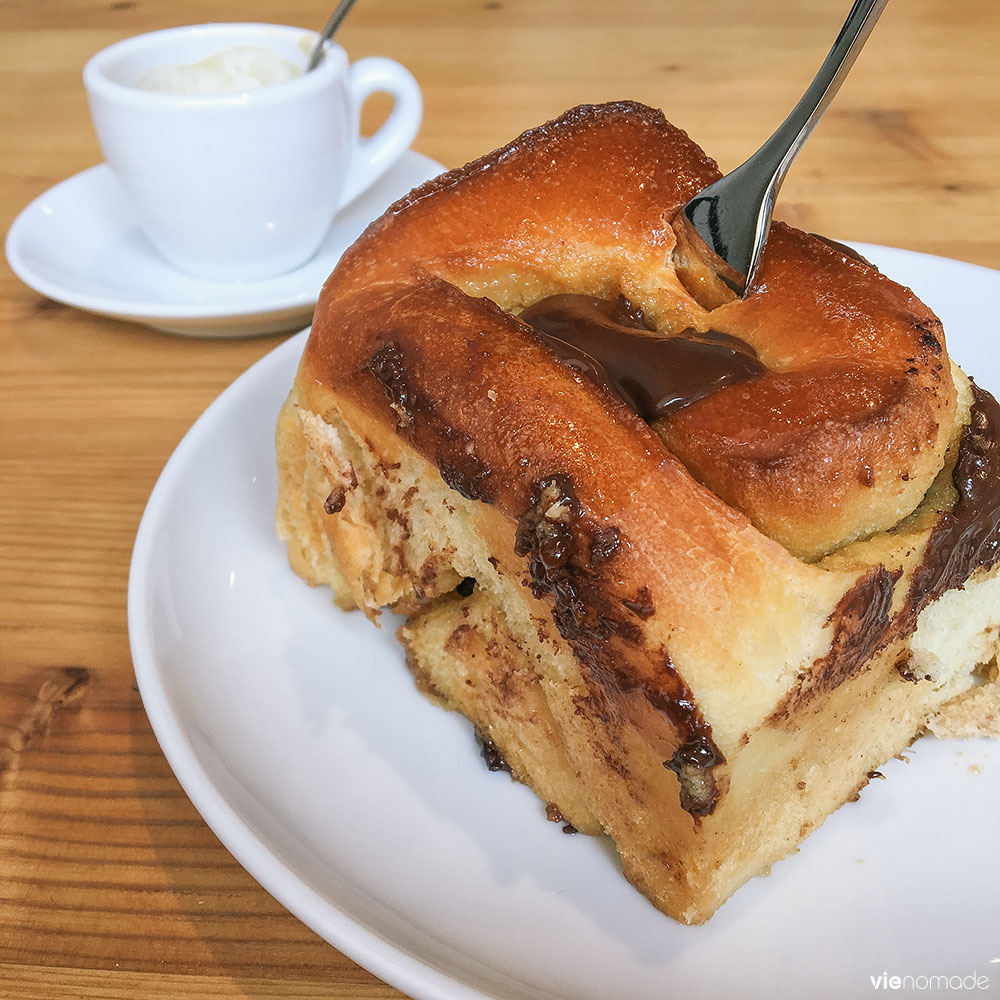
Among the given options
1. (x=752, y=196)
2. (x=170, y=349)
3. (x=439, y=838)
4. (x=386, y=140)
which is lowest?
(x=170, y=349)

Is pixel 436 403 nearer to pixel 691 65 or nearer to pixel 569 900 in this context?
pixel 569 900

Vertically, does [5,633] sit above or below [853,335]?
below

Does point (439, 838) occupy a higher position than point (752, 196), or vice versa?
point (752, 196)

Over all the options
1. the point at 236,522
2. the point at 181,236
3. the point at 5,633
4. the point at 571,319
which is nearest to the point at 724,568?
the point at 571,319

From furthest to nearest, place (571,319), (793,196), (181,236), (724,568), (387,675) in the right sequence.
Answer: (793,196) → (181,236) → (387,675) → (571,319) → (724,568)

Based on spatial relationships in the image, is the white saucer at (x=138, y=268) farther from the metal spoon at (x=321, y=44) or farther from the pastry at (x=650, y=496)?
the pastry at (x=650, y=496)

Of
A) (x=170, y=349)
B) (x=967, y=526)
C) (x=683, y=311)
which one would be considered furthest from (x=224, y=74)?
(x=967, y=526)

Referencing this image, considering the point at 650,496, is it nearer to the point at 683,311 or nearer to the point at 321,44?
the point at 683,311

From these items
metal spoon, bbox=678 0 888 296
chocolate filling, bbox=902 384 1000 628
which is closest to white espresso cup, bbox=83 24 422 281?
metal spoon, bbox=678 0 888 296
